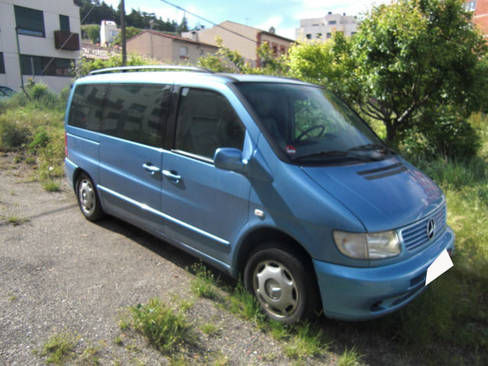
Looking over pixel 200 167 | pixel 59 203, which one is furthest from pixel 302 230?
pixel 59 203

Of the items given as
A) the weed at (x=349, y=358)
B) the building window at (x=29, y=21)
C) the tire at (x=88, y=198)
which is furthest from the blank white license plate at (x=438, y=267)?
the building window at (x=29, y=21)

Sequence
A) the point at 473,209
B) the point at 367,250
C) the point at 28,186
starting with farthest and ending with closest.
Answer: the point at 28,186 < the point at 473,209 < the point at 367,250

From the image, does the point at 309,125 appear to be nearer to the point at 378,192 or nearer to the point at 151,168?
the point at 378,192

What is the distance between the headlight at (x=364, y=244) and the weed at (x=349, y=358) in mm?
703

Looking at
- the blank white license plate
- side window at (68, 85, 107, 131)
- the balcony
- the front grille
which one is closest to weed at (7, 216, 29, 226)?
side window at (68, 85, 107, 131)

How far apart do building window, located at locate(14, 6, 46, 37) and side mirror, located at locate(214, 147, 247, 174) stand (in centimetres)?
3213

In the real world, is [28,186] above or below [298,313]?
below

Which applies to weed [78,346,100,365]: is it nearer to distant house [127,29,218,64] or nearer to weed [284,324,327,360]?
weed [284,324,327,360]

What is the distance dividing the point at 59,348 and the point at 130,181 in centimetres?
174

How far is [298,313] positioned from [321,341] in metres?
0.28

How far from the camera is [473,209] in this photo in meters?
4.68

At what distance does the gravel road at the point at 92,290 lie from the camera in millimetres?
2596

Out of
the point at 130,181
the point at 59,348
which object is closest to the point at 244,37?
the point at 130,181

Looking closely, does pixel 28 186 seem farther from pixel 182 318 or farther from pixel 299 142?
pixel 299 142
